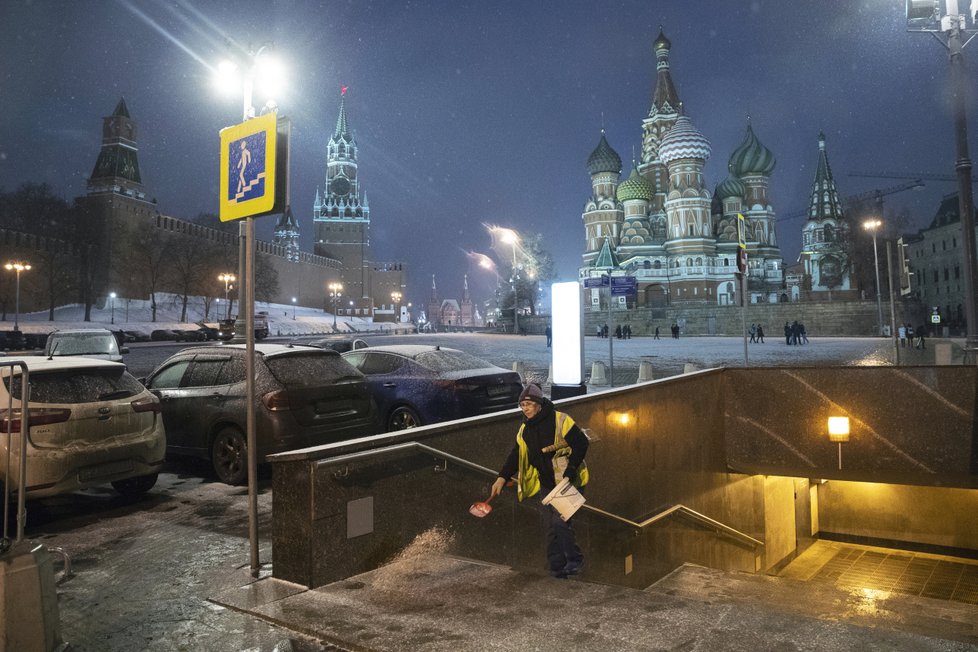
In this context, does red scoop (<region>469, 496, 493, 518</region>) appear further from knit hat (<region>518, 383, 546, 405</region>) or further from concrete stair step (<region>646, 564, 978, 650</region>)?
concrete stair step (<region>646, 564, 978, 650</region>)

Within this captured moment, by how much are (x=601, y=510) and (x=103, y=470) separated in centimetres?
558

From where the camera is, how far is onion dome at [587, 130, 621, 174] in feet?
304

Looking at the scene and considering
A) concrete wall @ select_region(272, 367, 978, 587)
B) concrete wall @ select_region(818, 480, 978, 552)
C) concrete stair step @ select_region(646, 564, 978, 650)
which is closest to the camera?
concrete wall @ select_region(272, 367, 978, 587)

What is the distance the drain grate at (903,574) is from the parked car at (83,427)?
12126 mm

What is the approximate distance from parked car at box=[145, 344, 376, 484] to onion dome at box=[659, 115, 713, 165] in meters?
80.4

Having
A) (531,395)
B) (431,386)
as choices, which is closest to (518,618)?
(531,395)

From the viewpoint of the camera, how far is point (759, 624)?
3.43 meters

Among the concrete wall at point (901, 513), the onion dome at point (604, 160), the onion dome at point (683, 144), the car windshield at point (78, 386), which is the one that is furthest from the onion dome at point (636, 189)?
the car windshield at point (78, 386)

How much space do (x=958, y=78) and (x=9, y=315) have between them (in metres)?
70.3

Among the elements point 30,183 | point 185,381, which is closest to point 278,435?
point 185,381

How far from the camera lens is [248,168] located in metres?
4.81

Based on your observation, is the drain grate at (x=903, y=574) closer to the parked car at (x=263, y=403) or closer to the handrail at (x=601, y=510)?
the handrail at (x=601, y=510)

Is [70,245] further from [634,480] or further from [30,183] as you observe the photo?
[634,480]

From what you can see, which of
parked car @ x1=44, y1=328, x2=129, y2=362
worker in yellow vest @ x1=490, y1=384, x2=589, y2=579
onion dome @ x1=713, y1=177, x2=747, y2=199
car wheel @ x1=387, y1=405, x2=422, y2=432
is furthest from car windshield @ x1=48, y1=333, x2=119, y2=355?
onion dome @ x1=713, y1=177, x2=747, y2=199
